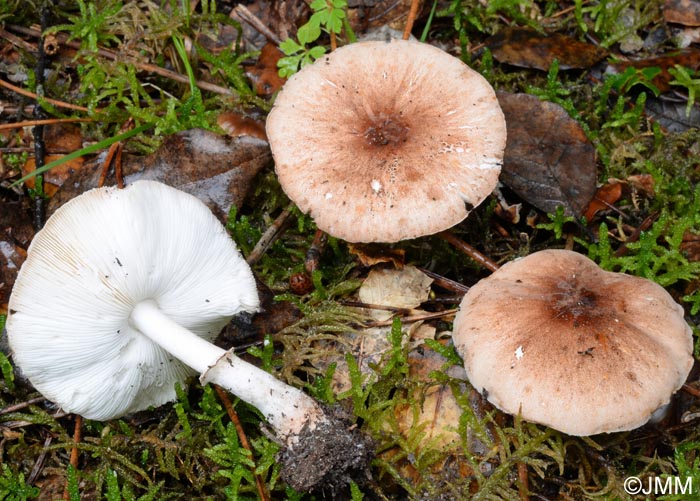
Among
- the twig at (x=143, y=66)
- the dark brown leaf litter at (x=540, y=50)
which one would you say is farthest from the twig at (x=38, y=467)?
the dark brown leaf litter at (x=540, y=50)

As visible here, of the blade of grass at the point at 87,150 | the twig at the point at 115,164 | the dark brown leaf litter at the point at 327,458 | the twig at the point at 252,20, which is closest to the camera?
the dark brown leaf litter at the point at 327,458

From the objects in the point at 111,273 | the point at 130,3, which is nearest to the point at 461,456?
the point at 111,273

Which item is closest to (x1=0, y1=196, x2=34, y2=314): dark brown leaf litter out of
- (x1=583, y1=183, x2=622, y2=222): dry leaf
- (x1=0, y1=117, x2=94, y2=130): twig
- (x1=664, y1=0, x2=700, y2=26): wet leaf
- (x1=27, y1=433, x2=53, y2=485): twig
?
(x1=0, y1=117, x2=94, y2=130): twig

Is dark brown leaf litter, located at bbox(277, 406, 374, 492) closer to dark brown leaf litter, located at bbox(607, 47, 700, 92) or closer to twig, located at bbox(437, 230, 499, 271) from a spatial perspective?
twig, located at bbox(437, 230, 499, 271)

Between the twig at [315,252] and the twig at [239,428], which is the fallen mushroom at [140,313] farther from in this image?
the twig at [315,252]

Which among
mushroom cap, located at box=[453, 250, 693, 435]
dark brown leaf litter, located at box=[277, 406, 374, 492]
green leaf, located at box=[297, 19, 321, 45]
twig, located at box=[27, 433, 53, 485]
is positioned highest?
green leaf, located at box=[297, 19, 321, 45]

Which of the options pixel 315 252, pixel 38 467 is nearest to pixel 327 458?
pixel 315 252
